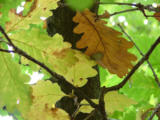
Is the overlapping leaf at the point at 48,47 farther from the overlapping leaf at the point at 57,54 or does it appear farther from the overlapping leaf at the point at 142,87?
the overlapping leaf at the point at 142,87

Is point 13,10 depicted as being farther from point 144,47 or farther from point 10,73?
point 144,47

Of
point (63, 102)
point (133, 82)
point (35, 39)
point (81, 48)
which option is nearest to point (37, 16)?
point (35, 39)

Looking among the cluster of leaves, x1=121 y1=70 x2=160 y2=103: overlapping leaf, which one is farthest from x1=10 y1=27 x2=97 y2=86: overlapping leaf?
x1=121 y1=70 x2=160 y2=103: overlapping leaf

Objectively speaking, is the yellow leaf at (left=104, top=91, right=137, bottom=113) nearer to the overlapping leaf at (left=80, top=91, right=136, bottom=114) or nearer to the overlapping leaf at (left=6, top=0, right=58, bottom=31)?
the overlapping leaf at (left=80, top=91, right=136, bottom=114)

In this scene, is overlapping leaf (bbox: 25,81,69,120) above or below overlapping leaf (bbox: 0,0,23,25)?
below

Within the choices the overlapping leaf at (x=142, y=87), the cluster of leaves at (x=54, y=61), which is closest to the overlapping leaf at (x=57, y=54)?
the cluster of leaves at (x=54, y=61)

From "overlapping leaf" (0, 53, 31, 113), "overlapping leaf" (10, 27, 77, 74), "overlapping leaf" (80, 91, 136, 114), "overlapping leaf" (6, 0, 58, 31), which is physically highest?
"overlapping leaf" (6, 0, 58, 31)
